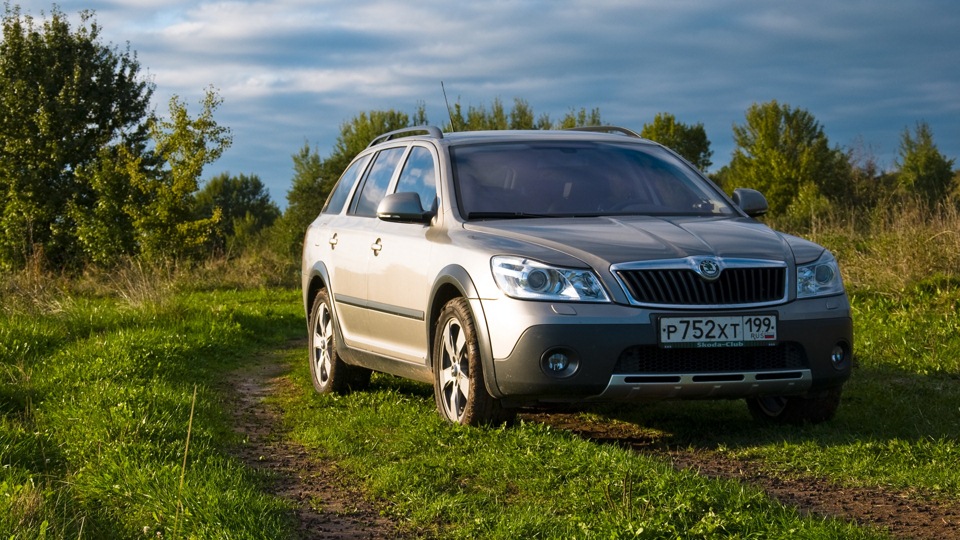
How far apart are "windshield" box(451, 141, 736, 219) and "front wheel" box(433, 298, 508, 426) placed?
737mm

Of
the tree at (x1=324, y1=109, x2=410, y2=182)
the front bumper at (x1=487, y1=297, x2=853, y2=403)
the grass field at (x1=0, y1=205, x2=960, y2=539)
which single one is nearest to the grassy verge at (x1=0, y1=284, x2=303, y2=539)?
the grass field at (x1=0, y1=205, x2=960, y2=539)

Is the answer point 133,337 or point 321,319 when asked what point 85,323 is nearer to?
point 133,337

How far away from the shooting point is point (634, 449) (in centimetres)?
655

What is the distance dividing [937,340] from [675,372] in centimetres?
523

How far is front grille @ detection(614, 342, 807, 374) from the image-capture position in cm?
616

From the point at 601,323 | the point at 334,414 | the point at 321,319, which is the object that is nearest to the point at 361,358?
the point at 334,414

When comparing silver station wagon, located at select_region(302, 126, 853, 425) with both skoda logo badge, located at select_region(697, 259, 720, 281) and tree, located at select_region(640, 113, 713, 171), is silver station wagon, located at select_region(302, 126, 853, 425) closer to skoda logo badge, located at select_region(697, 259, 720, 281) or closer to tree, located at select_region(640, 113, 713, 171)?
skoda logo badge, located at select_region(697, 259, 720, 281)

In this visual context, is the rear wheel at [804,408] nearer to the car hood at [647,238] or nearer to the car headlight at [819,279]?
Result: the car headlight at [819,279]

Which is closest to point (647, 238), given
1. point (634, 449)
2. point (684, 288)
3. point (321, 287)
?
point (684, 288)

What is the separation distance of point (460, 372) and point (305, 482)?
1.19 meters

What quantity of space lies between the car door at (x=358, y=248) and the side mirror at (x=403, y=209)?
0.81 m

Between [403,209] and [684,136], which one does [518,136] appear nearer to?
[403,209]

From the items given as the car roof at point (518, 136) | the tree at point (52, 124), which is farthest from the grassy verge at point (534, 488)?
the tree at point (52, 124)

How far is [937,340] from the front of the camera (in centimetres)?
1047
